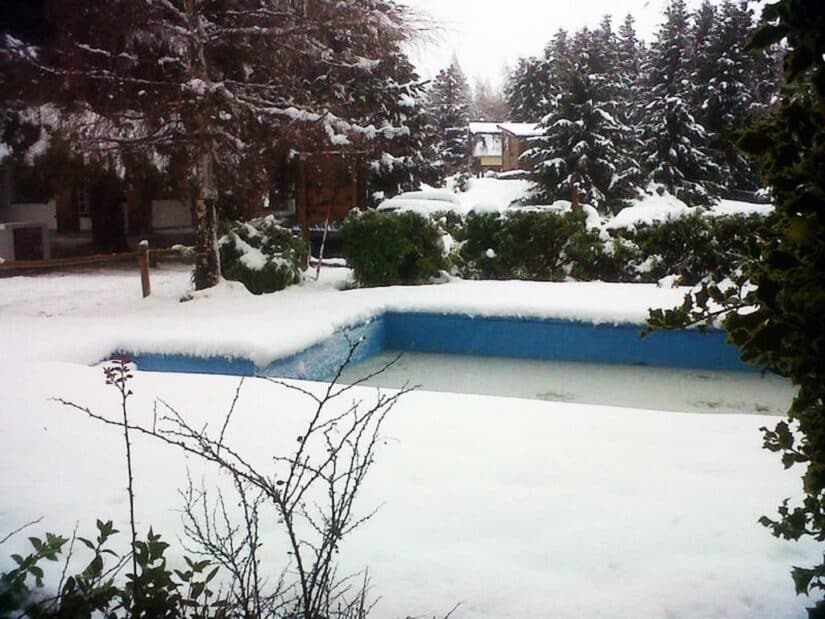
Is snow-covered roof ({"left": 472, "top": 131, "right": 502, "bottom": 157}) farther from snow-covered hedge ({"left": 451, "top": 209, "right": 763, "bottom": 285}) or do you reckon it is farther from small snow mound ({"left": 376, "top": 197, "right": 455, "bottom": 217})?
snow-covered hedge ({"left": 451, "top": 209, "right": 763, "bottom": 285})

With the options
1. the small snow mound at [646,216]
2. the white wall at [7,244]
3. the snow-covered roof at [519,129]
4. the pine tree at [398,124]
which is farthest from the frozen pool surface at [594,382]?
the snow-covered roof at [519,129]

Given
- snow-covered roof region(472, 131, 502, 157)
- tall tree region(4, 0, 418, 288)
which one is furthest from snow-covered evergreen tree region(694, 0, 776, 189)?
snow-covered roof region(472, 131, 502, 157)

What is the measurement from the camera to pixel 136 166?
10.5 metres

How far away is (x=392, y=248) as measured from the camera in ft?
34.1

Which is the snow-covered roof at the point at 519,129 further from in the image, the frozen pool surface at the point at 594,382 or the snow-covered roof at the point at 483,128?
the frozen pool surface at the point at 594,382

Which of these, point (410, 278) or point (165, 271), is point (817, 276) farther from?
point (165, 271)

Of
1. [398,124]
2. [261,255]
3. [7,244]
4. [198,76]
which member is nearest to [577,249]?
[261,255]

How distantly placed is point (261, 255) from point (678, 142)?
15.9m

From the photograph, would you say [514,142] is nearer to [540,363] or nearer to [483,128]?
[483,128]

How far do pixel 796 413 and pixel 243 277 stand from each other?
9.04 meters

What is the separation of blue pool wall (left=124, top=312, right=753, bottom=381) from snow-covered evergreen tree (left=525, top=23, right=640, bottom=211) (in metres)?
12.3

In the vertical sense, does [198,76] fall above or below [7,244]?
above

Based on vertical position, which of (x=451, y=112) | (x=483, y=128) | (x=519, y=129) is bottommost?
(x=519, y=129)

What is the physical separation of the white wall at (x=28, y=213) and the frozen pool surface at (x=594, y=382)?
12740 millimetres
